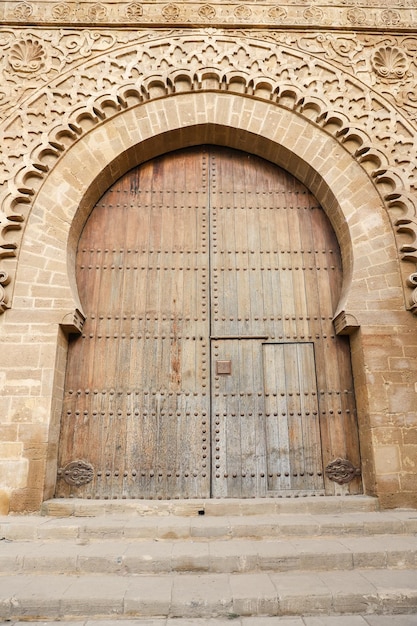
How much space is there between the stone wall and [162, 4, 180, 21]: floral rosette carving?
0.11 feet

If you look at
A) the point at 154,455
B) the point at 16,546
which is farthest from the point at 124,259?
the point at 16,546

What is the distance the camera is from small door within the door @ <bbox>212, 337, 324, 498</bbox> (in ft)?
15.6

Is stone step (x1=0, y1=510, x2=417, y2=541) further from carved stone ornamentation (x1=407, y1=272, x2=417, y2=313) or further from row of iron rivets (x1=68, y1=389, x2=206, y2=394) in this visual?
carved stone ornamentation (x1=407, y1=272, x2=417, y2=313)

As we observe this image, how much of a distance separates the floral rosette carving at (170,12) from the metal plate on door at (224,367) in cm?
455

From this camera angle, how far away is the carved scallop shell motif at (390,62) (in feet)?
18.3

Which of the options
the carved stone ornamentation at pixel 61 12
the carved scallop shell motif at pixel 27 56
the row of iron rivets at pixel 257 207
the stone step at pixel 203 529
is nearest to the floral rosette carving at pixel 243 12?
the carved stone ornamentation at pixel 61 12

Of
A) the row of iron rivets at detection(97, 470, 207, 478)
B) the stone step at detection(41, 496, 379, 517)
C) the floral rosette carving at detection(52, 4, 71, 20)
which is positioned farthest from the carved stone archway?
the floral rosette carving at detection(52, 4, 71, 20)

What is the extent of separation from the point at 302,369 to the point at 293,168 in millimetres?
2584

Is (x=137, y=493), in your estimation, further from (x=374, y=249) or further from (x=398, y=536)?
(x=374, y=249)

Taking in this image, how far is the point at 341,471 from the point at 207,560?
2.08 metres

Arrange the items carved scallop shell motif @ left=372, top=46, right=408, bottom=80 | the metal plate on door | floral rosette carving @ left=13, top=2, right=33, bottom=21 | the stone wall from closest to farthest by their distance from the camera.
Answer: the stone wall, the metal plate on door, carved scallop shell motif @ left=372, top=46, right=408, bottom=80, floral rosette carving @ left=13, top=2, right=33, bottom=21

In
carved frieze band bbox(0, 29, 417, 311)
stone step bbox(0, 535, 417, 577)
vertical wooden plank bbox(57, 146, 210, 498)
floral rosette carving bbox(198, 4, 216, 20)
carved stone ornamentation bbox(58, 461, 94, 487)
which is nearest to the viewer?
stone step bbox(0, 535, 417, 577)

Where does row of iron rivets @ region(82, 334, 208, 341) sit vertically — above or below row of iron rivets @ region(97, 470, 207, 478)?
above

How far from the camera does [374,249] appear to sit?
497 cm
